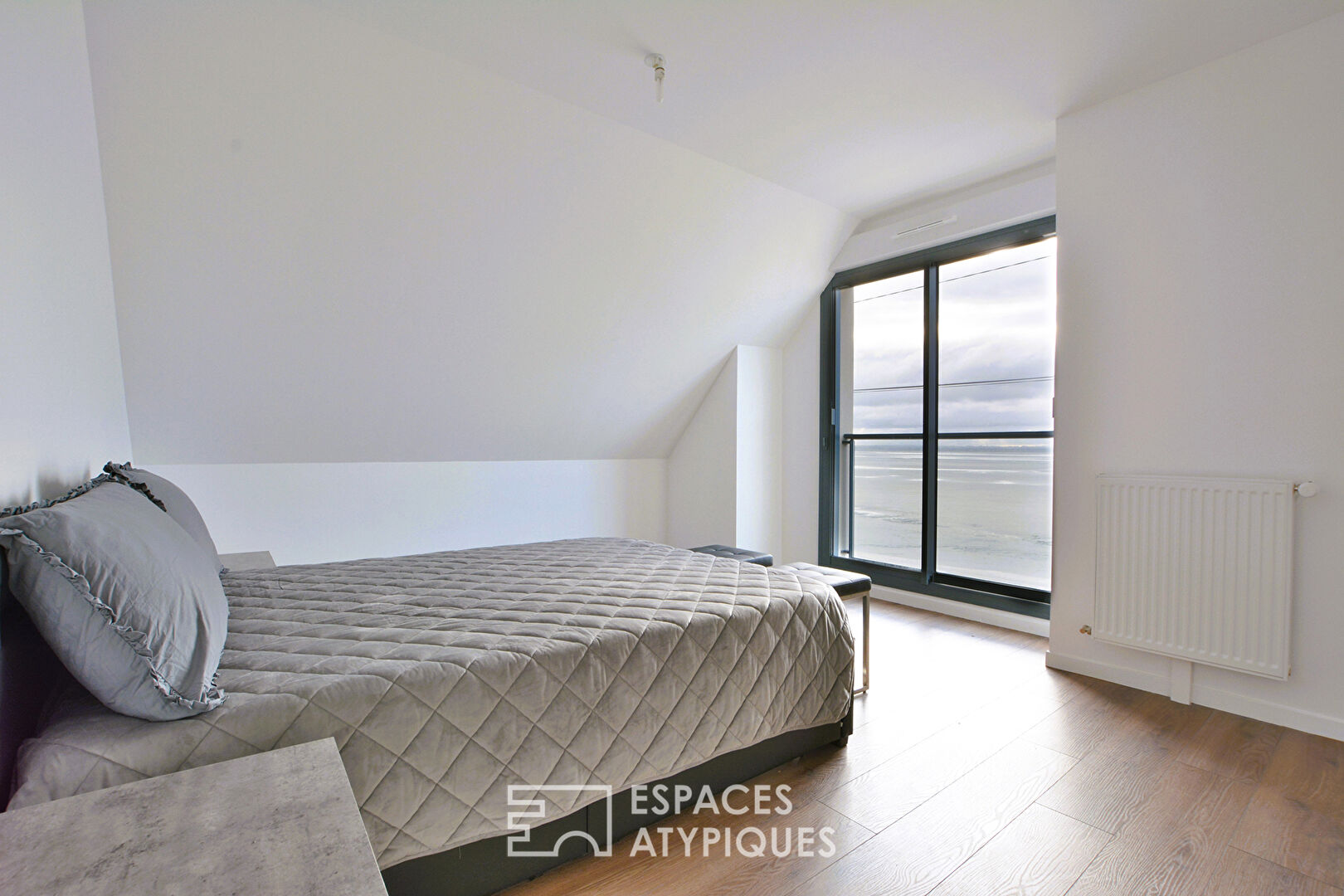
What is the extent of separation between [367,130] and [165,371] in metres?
1.53

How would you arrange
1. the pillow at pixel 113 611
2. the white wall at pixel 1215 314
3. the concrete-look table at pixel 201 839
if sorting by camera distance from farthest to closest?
the white wall at pixel 1215 314 → the pillow at pixel 113 611 → the concrete-look table at pixel 201 839

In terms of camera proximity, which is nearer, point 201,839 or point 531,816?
point 201,839

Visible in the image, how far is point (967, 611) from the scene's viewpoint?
3.81 meters

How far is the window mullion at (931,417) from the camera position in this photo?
4.00 m

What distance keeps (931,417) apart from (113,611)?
3965 millimetres

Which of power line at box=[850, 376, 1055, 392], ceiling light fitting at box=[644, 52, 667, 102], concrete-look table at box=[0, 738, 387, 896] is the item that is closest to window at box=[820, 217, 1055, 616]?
power line at box=[850, 376, 1055, 392]

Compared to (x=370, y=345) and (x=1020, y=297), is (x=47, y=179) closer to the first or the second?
(x=370, y=345)

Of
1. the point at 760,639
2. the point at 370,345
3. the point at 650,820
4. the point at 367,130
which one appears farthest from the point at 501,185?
the point at 650,820

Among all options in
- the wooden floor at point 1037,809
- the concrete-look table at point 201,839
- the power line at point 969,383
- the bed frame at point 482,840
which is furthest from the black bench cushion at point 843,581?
the concrete-look table at point 201,839

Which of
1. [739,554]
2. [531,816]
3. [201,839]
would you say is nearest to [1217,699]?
[739,554]

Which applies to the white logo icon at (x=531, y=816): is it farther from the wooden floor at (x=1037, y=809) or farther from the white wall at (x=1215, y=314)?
the white wall at (x=1215, y=314)

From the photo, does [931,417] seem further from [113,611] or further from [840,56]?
[113,611]

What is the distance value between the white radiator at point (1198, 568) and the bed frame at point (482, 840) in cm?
175

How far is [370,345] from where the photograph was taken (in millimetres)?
3256
